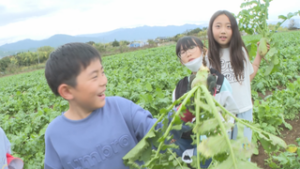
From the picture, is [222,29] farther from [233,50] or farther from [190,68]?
[190,68]

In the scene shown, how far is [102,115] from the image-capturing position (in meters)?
1.35

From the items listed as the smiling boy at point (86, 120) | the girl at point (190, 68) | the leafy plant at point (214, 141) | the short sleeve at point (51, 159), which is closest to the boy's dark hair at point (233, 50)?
the girl at point (190, 68)

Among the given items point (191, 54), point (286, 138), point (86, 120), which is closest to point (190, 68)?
point (191, 54)

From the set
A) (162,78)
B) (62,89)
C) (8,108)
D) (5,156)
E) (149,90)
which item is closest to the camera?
(62,89)

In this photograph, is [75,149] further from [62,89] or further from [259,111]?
[259,111]

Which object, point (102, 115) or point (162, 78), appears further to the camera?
point (162, 78)

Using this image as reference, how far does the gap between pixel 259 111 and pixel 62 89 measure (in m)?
3.29

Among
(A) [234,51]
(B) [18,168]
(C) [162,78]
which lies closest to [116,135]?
(B) [18,168]

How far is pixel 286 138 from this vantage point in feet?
11.4

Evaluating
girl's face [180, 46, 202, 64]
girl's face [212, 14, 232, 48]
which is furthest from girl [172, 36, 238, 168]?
girl's face [212, 14, 232, 48]

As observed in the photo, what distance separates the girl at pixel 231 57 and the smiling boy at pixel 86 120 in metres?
1.09

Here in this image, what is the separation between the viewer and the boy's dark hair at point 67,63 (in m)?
1.21

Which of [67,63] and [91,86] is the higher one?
[67,63]

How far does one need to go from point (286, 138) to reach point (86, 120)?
3.37m
